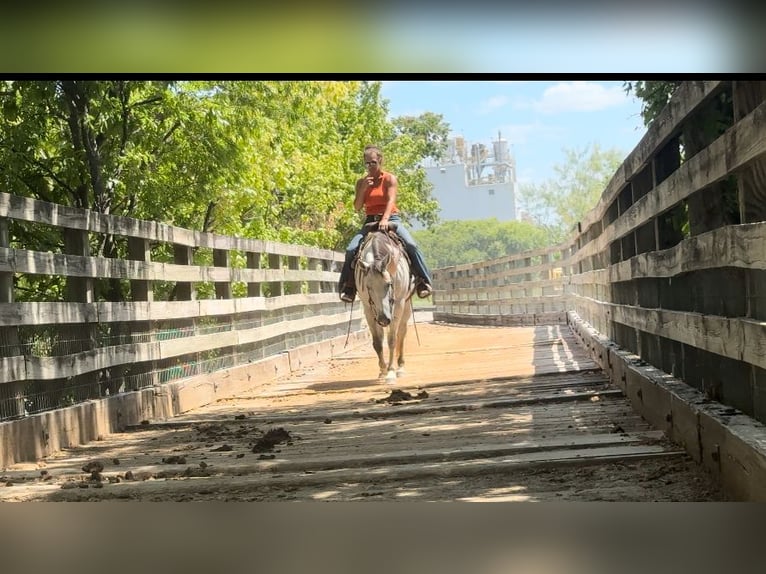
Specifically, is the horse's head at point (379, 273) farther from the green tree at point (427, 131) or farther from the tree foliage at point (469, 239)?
the green tree at point (427, 131)

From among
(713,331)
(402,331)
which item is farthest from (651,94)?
(713,331)

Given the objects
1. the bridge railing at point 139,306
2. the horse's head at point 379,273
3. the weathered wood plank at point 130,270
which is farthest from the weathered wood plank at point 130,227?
the horse's head at point 379,273

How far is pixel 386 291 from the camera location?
4.63 m

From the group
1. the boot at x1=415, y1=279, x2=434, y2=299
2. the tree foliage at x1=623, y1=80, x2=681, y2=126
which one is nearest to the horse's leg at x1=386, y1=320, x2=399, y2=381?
the boot at x1=415, y1=279, x2=434, y2=299

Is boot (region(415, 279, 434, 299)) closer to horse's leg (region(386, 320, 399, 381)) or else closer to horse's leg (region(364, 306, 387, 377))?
horse's leg (region(386, 320, 399, 381))

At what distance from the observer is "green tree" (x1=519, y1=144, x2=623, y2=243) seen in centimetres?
457

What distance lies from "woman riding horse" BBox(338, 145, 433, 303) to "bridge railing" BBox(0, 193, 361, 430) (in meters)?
0.34

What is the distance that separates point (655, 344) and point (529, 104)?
153 cm

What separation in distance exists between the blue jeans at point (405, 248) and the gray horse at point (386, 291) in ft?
0.11

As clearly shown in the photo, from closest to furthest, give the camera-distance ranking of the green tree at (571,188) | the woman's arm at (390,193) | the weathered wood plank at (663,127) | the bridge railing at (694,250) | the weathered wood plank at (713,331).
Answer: the weathered wood plank at (713,331) < the bridge railing at (694,250) < the weathered wood plank at (663,127) < the woman's arm at (390,193) < the green tree at (571,188)

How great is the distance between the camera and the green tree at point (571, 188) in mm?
4574

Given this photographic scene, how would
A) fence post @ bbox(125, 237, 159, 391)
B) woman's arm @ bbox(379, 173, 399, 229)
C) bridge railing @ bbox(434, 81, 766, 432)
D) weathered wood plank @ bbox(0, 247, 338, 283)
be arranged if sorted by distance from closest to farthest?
1. bridge railing @ bbox(434, 81, 766, 432)
2. weathered wood plank @ bbox(0, 247, 338, 283)
3. fence post @ bbox(125, 237, 159, 391)
4. woman's arm @ bbox(379, 173, 399, 229)

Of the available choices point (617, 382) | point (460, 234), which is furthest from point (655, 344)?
point (460, 234)
